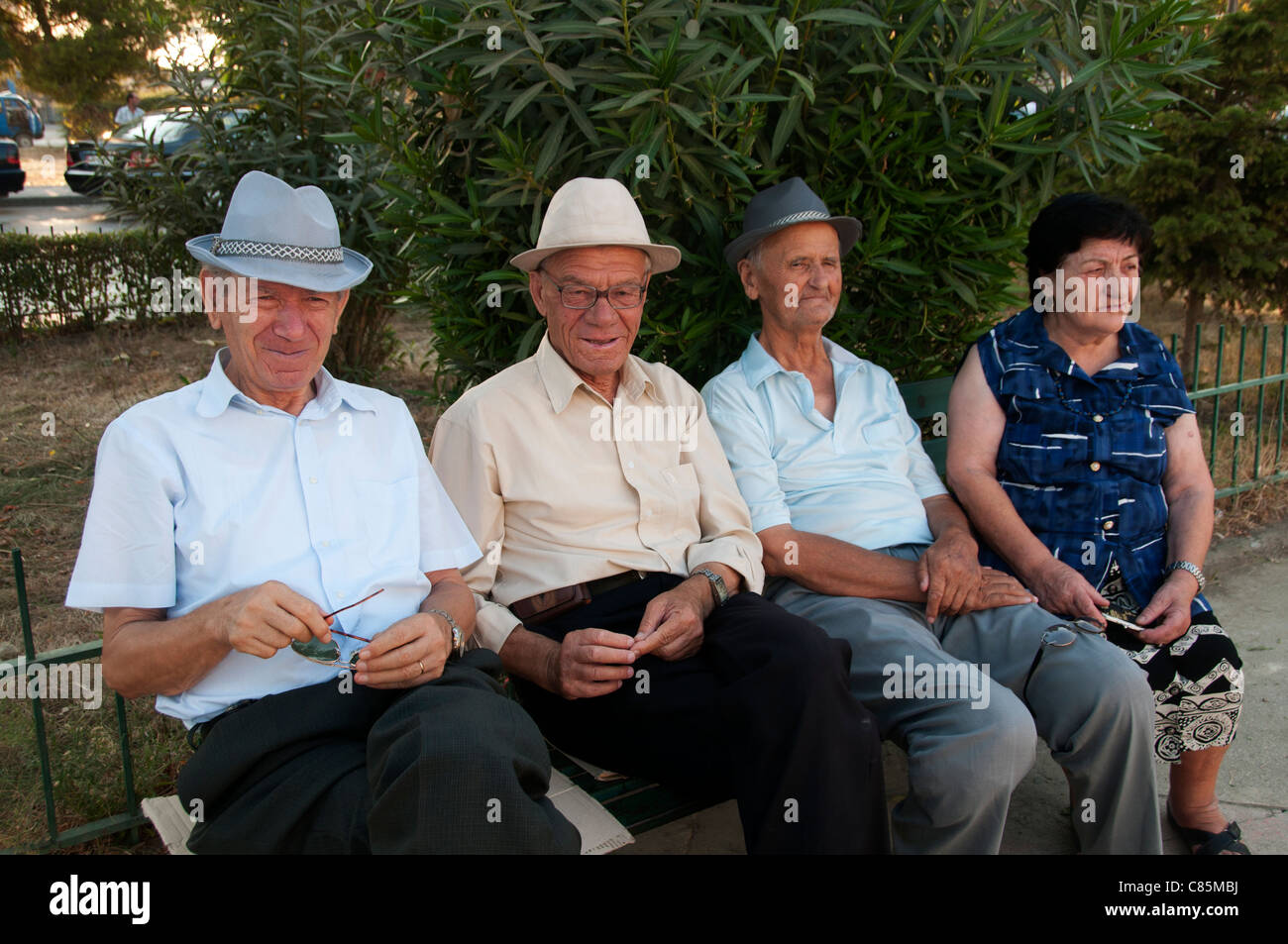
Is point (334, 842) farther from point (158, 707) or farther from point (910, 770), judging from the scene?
point (910, 770)

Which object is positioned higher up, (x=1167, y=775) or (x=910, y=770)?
(x=910, y=770)

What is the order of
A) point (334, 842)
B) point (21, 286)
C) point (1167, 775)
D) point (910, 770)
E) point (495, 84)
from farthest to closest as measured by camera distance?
1. point (21, 286)
2. point (1167, 775)
3. point (495, 84)
4. point (910, 770)
5. point (334, 842)

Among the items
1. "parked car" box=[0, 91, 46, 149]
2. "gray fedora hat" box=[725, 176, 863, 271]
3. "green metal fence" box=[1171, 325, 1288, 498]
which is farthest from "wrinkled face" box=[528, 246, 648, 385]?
"parked car" box=[0, 91, 46, 149]

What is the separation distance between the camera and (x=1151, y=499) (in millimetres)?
3184

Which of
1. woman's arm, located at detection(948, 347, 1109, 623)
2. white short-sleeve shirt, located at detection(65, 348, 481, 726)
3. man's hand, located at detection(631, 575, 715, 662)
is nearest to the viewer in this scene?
white short-sleeve shirt, located at detection(65, 348, 481, 726)

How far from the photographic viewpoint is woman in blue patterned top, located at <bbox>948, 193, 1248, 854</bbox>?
122 inches

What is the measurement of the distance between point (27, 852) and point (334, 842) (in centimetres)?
125

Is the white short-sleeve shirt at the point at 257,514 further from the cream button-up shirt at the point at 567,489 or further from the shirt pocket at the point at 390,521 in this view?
the cream button-up shirt at the point at 567,489

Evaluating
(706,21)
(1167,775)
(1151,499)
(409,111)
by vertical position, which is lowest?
(1167,775)

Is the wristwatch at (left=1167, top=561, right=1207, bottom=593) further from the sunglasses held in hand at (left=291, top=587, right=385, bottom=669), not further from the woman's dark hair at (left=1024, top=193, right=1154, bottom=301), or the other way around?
the sunglasses held in hand at (left=291, top=587, right=385, bottom=669)

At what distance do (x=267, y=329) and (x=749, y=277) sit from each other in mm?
1654

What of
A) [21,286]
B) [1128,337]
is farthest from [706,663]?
[21,286]

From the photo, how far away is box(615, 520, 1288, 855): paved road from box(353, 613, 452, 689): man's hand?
43.8 inches

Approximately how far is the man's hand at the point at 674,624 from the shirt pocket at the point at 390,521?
587 mm
